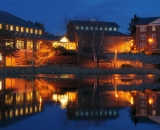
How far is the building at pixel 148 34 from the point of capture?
88894 mm

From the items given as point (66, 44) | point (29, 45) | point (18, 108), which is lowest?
point (18, 108)

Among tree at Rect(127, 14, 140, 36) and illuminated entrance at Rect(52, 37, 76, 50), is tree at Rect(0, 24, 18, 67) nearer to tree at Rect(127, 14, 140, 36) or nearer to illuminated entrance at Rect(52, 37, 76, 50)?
illuminated entrance at Rect(52, 37, 76, 50)

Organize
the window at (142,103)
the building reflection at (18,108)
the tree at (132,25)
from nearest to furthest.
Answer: the building reflection at (18,108) < the window at (142,103) < the tree at (132,25)

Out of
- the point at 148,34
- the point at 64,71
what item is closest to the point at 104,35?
the point at 148,34

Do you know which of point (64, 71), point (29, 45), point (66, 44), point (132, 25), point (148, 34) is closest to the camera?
point (64, 71)

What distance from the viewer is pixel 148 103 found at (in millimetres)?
17109

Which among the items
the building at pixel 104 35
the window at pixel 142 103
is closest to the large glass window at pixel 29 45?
the building at pixel 104 35

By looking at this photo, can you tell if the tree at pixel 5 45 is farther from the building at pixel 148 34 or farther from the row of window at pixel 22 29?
the building at pixel 148 34

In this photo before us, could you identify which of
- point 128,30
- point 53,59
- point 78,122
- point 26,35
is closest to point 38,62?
point 53,59

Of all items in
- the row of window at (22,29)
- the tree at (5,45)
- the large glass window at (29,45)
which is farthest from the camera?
the row of window at (22,29)

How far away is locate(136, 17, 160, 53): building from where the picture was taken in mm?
88894

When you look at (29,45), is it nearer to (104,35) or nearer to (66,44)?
(66,44)

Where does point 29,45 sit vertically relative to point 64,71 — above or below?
above

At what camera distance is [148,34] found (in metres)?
90.9
